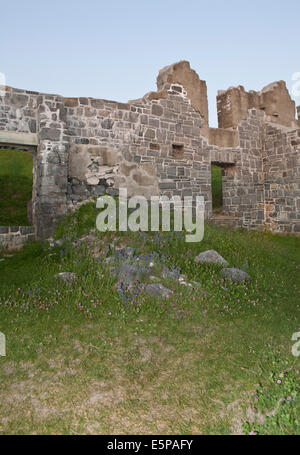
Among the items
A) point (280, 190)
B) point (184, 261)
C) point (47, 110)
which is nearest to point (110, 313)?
point (184, 261)

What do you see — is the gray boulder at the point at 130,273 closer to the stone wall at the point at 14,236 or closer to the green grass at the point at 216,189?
the stone wall at the point at 14,236

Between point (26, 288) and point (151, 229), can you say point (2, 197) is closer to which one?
point (151, 229)

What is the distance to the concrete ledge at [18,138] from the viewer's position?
8.29 meters

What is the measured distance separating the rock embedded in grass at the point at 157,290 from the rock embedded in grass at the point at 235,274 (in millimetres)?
1260

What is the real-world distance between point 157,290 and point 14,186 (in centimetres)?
1148

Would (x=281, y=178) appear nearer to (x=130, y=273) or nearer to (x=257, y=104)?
(x=257, y=104)

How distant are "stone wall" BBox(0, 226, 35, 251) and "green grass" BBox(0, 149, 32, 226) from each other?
99.9 inches

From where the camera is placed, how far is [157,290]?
16.6 ft

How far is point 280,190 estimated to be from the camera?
12445 millimetres

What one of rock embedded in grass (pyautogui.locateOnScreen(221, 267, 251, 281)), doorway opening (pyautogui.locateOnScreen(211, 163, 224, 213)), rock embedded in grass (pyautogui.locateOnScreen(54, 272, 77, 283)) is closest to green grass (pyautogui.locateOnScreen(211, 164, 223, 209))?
doorway opening (pyautogui.locateOnScreen(211, 163, 224, 213))

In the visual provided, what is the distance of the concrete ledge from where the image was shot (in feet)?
27.2
